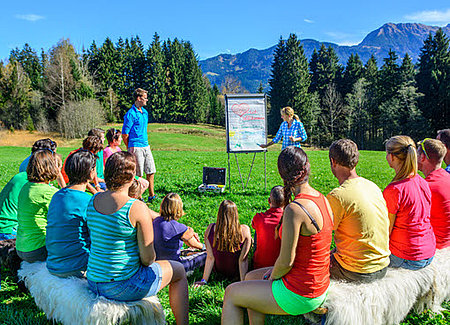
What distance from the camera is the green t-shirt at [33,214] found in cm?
363

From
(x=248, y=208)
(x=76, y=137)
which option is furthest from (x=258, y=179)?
(x=76, y=137)

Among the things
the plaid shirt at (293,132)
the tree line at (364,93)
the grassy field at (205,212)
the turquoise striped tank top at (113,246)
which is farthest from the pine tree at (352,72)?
the turquoise striped tank top at (113,246)

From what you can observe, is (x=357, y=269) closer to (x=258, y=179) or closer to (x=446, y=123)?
(x=258, y=179)

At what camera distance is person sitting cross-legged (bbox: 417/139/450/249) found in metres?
3.71

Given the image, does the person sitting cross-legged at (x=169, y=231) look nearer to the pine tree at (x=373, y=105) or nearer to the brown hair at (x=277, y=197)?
the brown hair at (x=277, y=197)

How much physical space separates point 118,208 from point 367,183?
2321 millimetres

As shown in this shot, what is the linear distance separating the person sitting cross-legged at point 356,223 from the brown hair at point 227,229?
1.23 m

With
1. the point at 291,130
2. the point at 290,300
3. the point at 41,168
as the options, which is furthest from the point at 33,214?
the point at 291,130

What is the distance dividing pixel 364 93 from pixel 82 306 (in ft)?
181

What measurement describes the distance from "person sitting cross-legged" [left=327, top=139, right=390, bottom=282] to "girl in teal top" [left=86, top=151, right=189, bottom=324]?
1.76 metres

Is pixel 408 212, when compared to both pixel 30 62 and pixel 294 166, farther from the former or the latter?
pixel 30 62

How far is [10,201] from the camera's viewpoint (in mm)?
4371

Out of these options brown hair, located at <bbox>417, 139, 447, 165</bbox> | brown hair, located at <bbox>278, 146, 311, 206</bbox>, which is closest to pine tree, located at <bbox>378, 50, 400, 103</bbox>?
brown hair, located at <bbox>417, 139, 447, 165</bbox>

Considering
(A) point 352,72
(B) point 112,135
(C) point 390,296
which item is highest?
(A) point 352,72
